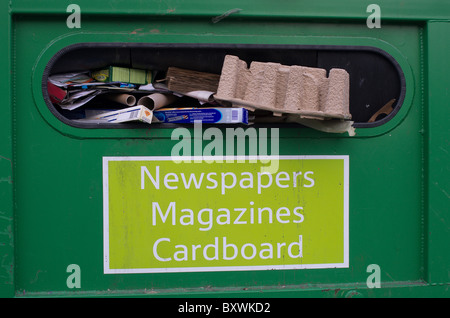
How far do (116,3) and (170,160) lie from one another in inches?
29.0

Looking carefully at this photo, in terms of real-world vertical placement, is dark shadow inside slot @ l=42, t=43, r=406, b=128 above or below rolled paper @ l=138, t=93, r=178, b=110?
above

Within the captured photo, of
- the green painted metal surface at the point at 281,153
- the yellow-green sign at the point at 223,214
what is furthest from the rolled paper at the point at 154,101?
the yellow-green sign at the point at 223,214

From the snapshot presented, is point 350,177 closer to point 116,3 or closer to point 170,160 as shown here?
point 170,160

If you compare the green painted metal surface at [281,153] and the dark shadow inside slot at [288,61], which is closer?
the green painted metal surface at [281,153]

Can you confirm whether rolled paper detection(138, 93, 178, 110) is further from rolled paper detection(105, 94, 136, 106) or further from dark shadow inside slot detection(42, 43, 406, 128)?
dark shadow inside slot detection(42, 43, 406, 128)

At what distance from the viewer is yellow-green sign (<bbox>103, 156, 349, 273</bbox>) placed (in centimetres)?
198

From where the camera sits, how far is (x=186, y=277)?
2018mm

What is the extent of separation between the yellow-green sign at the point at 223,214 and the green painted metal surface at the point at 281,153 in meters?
0.05

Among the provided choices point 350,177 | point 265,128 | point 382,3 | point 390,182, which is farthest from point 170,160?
point 382,3

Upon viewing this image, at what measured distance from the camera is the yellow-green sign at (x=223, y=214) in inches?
78.0

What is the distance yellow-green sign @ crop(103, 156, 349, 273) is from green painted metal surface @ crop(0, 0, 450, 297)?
0.05 meters

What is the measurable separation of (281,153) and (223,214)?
1.28 ft

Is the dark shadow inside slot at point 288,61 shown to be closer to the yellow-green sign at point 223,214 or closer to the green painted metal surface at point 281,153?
the green painted metal surface at point 281,153

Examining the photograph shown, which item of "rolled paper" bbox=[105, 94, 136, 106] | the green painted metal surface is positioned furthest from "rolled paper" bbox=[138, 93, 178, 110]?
the green painted metal surface
